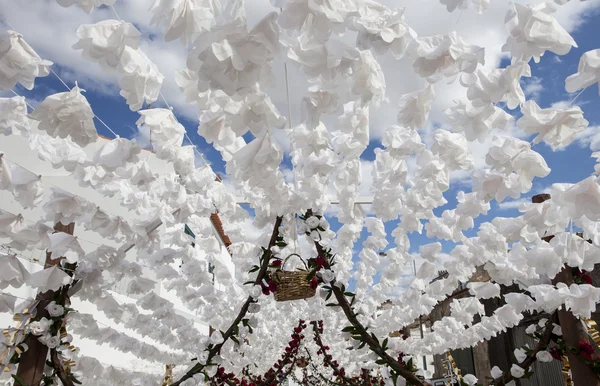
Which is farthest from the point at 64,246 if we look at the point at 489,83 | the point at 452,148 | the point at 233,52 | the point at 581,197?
the point at 581,197

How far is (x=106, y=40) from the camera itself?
1.45 meters

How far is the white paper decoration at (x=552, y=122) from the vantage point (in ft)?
6.07

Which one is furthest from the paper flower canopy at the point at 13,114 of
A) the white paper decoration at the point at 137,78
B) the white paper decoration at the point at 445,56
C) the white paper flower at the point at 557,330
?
the white paper flower at the point at 557,330

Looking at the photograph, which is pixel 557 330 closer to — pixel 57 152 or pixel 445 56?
pixel 445 56

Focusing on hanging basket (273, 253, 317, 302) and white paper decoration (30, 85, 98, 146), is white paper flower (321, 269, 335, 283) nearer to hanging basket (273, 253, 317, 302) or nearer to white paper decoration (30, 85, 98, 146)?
hanging basket (273, 253, 317, 302)

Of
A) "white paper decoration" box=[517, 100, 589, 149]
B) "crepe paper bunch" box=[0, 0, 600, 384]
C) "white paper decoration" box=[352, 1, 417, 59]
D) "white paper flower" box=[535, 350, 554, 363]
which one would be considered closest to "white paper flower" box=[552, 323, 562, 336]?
"white paper flower" box=[535, 350, 554, 363]

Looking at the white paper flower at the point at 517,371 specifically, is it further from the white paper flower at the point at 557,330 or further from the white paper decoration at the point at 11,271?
the white paper decoration at the point at 11,271

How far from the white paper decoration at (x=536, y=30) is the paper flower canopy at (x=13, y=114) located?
82.2 inches

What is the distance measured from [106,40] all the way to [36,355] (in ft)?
8.63

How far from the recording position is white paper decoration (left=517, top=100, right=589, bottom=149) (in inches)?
72.9

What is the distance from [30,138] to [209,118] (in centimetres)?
122

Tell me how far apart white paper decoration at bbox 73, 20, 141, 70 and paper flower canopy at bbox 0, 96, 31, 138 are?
893 millimetres

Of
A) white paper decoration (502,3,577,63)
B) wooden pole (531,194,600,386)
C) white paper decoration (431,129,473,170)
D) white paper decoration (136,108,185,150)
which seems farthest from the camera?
wooden pole (531,194,600,386)

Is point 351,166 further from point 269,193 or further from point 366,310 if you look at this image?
point 366,310
